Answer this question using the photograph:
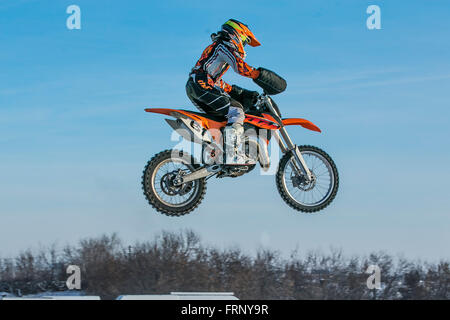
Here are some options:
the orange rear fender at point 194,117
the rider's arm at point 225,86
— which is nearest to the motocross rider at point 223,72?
the orange rear fender at point 194,117

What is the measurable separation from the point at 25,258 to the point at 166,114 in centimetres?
3072

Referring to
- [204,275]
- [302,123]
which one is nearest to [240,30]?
[302,123]

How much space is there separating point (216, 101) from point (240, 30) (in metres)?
1.40

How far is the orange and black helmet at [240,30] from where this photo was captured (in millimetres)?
10594

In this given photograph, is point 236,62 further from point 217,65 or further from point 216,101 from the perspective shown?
point 216,101

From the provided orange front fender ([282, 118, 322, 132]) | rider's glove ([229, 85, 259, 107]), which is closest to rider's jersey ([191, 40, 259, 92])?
rider's glove ([229, 85, 259, 107])

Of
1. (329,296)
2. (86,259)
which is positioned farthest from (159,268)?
(329,296)

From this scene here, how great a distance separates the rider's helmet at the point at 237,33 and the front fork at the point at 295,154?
1926 millimetres

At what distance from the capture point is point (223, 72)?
36.1ft

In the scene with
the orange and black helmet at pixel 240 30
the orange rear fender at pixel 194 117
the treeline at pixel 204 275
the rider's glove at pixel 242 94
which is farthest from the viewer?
the treeline at pixel 204 275

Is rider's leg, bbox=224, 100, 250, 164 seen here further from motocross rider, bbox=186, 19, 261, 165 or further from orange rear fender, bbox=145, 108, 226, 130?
orange rear fender, bbox=145, 108, 226, 130

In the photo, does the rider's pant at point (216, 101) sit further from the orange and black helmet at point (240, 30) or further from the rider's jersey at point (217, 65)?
the orange and black helmet at point (240, 30)
